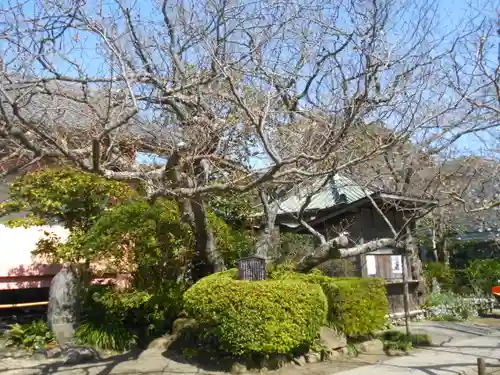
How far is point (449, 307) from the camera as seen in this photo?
19250 millimetres

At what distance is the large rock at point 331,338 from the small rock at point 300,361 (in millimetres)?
729

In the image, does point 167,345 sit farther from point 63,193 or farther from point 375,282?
point 375,282

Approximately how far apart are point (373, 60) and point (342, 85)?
1026 mm

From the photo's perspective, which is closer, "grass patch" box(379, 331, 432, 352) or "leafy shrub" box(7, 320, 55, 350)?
"leafy shrub" box(7, 320, 55, 350)

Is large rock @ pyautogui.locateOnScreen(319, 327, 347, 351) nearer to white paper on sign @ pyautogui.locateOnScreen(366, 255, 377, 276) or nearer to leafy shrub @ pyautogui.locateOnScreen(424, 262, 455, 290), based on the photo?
white paper on sign @ pyautogui.locateOnScreen(366, 255, 377, 276)

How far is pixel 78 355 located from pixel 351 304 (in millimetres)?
5951

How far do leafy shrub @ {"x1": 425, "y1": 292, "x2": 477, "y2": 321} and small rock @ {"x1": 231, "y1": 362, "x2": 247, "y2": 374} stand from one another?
10.6 metres

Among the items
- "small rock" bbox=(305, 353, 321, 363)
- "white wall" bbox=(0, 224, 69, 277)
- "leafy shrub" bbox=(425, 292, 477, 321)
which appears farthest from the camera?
"leafy shrub" bbox=(425, 292, 477, 321)

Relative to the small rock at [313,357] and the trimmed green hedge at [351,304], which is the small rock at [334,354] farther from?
the trimmed green hedge at [351,304]

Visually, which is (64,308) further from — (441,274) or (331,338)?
(441,274)

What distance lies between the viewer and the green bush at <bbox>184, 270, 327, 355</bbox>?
991 cm

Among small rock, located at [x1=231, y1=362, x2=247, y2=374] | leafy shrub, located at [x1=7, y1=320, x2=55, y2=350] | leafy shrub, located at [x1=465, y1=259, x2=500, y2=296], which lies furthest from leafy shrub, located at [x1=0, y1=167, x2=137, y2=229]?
leafy shrub, located at [x1=465, y1=259, x2=500, y2=296]

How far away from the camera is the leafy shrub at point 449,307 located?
1872 cm

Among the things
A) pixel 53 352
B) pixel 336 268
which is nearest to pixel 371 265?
pixel 336 268
